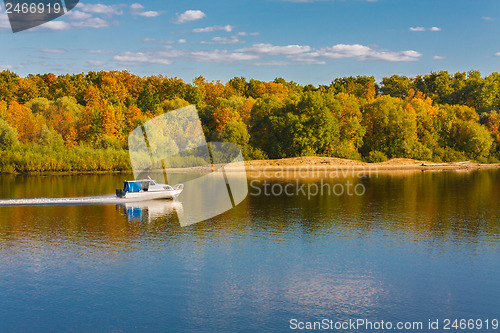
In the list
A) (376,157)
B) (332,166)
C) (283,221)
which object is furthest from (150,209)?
(376,157)

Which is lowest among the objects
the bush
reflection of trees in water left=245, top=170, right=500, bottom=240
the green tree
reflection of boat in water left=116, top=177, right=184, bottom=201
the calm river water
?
the calm river water

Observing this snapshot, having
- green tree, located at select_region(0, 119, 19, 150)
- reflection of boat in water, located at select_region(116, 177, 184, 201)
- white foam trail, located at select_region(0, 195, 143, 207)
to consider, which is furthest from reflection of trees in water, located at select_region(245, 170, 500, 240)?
green tree, located at select_region(0, 119, 19, 150)

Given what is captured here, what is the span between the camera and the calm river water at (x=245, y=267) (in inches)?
1084

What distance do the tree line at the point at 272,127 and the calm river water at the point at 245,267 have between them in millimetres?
66901

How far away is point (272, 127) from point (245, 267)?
102892 mm

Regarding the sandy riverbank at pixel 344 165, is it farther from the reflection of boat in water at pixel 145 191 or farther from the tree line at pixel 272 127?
the reflection of boat in water at pixel 145 191

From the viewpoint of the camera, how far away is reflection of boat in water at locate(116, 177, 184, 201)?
68.9 metres

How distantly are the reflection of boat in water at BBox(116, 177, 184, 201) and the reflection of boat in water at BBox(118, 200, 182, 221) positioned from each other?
85 cm

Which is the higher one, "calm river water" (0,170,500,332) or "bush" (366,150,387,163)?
"bush" (366,150,387,163)

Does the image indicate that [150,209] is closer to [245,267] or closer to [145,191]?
[145,191]

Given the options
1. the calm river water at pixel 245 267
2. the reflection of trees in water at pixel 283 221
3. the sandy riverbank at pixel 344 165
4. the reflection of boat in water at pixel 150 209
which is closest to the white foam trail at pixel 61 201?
the reflection of boat in water at pixel 150 209

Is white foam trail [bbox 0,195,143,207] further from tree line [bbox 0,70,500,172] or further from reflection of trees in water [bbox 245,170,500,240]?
tree line [bbox 0,70,500,172]

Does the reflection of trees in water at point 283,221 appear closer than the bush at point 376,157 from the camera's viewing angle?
Yes

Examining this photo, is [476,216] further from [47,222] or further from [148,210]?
[47,222]
